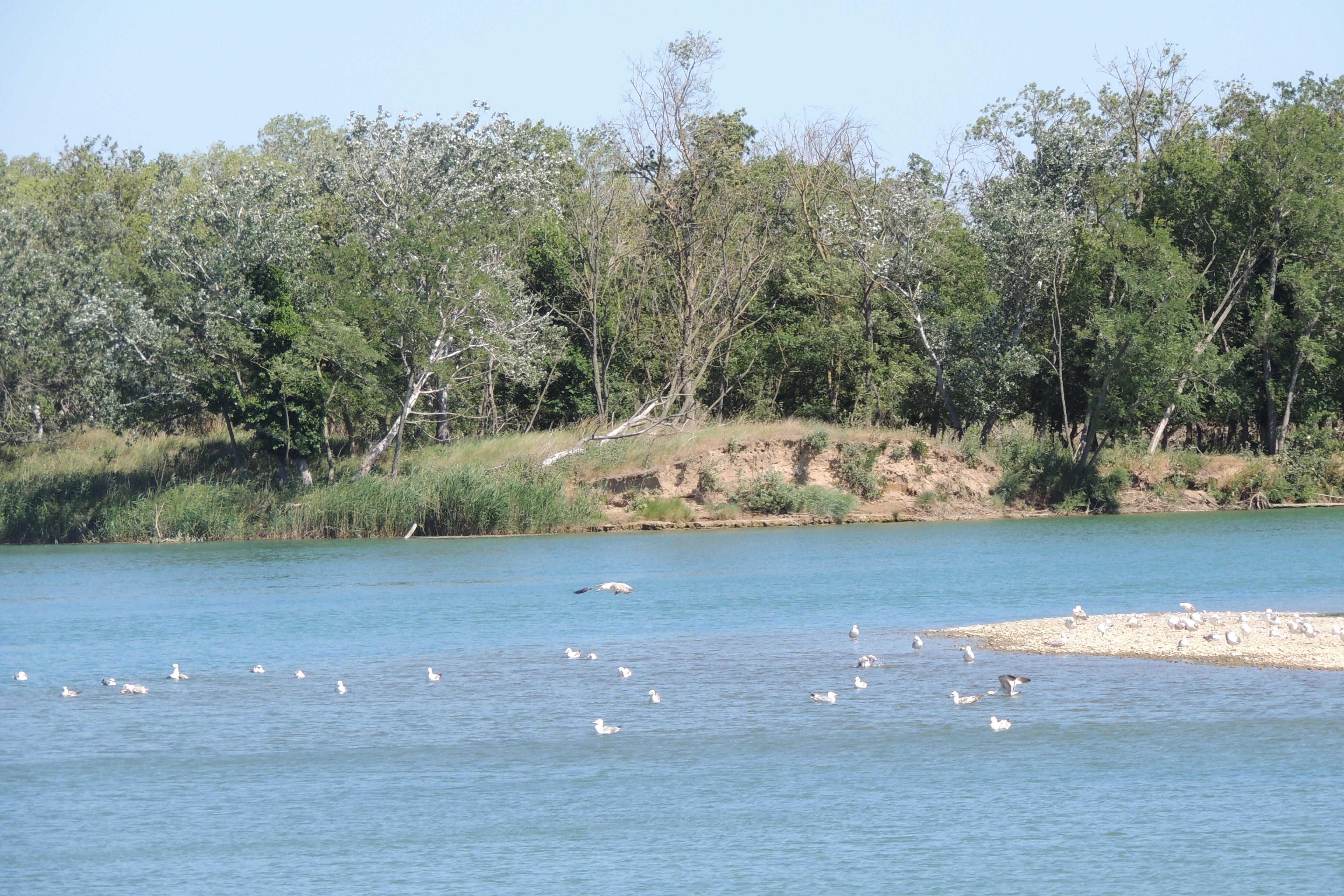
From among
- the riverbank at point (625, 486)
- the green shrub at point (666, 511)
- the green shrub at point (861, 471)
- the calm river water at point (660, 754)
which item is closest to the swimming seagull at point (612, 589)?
the calm river water at point (660, 754)

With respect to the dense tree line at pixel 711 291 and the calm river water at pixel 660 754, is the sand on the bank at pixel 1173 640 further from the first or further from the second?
the dense tree line at pixel 711 291

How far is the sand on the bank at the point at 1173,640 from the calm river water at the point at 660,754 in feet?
2.18

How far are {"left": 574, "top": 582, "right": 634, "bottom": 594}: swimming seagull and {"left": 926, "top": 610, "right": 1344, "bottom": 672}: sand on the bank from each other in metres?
8.74

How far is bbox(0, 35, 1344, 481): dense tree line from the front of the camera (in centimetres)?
5519

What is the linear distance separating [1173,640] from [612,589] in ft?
47.1

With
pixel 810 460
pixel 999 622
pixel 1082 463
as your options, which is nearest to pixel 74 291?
pixel 810 460

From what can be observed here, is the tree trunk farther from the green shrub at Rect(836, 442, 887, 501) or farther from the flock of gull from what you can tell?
the flock of gull

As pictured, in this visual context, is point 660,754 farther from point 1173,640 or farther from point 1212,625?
point 1212,625

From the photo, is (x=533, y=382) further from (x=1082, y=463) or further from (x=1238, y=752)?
(x=1238, y=752)

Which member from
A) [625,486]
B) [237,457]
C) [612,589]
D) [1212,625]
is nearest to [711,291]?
[625,486]

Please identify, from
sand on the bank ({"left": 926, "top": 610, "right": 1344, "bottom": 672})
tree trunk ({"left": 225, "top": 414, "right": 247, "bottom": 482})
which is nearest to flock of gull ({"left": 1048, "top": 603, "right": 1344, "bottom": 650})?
sand on the bank ({"left": 926, "top": 610, "right": 1344, "bottom": 672})

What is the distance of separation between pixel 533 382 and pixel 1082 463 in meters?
23.6

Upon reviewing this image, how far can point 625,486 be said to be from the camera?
190ft

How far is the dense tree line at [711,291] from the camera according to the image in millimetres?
55188
